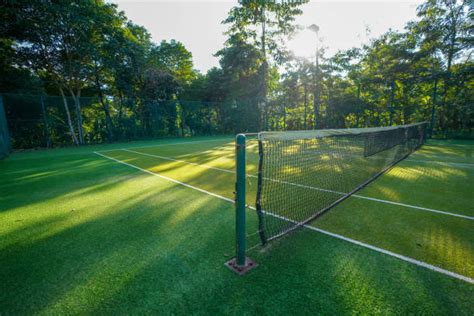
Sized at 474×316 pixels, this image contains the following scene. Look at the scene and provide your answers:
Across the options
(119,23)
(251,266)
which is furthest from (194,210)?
(119,23)

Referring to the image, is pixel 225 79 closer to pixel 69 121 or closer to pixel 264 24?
pixel 264 24

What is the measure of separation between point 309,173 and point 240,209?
14.7 ft

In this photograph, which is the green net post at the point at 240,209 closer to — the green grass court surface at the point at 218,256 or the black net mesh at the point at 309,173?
the green grass court surface at the point at 218,256

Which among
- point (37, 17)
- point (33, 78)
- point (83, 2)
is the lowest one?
point (33, 78)

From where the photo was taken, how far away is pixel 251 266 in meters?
2.19

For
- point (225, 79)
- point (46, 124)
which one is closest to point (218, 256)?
point (46, 124)

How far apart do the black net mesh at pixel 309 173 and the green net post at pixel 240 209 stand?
0.32 meters

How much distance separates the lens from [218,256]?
2381 millimetres

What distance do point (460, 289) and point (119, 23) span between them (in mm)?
23413

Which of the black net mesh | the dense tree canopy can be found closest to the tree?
the dense tree canopy

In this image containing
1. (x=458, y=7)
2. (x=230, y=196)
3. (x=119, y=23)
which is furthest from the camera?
(x=119, y=23)

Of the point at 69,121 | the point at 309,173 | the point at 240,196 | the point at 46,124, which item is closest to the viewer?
the point at 240,196

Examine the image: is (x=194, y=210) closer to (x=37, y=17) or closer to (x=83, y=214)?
(x=83, y=214)

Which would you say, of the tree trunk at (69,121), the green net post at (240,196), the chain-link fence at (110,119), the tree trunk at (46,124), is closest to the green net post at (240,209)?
the green net post at (240,196)
